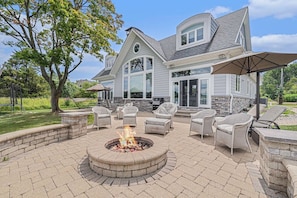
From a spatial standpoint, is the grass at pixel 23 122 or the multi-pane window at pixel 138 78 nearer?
the grass at pixel 23 122

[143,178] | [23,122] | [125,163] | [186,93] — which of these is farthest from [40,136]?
[186,93]

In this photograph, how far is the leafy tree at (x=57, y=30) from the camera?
8203 mm

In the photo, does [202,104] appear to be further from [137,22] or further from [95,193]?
[137,22]

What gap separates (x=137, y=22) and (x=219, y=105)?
1070 centimetres

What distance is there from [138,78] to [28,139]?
9.98 m

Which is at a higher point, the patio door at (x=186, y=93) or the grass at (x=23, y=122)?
the patio door at (x=186, y=93)

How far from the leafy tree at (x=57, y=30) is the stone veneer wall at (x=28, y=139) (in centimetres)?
639

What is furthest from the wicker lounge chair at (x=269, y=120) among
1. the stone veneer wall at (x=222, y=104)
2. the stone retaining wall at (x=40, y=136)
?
the stone retaining wall at (x=40, y=136)

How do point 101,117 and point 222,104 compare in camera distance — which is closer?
point 101,117

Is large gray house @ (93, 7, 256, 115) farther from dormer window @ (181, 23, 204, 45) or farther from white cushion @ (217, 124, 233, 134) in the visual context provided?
white cushion @ (217, 124, 233, 134)

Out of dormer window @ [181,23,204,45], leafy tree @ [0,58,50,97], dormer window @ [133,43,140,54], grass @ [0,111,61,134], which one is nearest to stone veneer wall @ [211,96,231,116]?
dormer window @ [181,23,204,45]

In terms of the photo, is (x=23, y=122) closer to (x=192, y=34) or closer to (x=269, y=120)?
(x=269, y=120)

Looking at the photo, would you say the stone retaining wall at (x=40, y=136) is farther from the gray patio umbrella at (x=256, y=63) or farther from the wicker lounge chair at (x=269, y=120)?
the wicker lounge chair at (x=269, y=120)

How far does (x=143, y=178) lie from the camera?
234 cm
